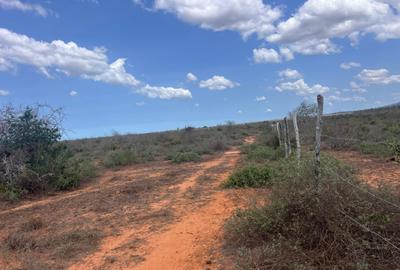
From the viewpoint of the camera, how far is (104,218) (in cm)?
906

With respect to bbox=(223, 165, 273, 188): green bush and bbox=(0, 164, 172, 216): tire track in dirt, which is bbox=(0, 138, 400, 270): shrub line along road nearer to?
bbox=(0, 164, 172, 216): tire track in dirt

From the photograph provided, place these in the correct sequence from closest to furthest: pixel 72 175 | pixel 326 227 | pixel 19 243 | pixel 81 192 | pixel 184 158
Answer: pixel 326 227 → pixel 19 243 → pixel 81 192 → pixel 72 175 → pixel 184 158

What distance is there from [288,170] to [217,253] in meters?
1.57

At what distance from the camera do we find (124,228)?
817cm

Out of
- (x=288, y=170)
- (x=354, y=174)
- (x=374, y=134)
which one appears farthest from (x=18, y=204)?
(x=374, y=134)

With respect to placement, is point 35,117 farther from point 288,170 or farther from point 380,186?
point 380,186

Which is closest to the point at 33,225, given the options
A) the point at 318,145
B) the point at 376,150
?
the point at 318,145

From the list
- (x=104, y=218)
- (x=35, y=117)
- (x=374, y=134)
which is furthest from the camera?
(x=374, y=134)

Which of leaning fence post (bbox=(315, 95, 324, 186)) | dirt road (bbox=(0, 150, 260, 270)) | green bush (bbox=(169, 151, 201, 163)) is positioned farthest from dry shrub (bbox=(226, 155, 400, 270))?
green bush (bbox=(169, 151, 201, 163))

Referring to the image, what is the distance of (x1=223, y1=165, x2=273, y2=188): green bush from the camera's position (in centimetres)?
1089

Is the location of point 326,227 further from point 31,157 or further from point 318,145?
point 31,157

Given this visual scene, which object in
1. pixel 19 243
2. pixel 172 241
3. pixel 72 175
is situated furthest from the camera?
pixel 72 175

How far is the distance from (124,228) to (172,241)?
1488 millimetres

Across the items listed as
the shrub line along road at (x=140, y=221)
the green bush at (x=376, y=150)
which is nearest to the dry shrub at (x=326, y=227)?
the shrub line along road at (x=140, y=221)
